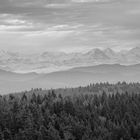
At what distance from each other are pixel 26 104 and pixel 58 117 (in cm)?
1020

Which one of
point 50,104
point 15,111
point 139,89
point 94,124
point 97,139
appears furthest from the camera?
point 139,89

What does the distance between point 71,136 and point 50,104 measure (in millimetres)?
15475

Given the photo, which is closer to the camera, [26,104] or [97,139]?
[97,139]

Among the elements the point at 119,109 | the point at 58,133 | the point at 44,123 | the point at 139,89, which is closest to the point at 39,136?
the point at 58,133

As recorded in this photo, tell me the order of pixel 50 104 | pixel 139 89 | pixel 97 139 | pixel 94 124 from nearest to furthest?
pixel 97 139 < pixel 94 124 < pixel 50 104 < pixel 139 89

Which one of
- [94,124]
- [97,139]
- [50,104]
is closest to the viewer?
[97,139]

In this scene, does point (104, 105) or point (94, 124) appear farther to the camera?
point (104, 105)

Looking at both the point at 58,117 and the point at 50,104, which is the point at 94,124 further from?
the point at 50,104

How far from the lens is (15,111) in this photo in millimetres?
59281

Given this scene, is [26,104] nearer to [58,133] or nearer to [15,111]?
[15,111]

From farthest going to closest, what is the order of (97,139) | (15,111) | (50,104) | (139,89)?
1. (139,89)
2. (50,104)
3. (15,111)
4. (97,139)

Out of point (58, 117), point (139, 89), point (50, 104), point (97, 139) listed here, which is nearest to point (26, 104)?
point (50, 104)

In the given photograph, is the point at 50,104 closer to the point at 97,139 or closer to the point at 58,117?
the point at 58,117

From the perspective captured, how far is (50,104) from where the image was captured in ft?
210
